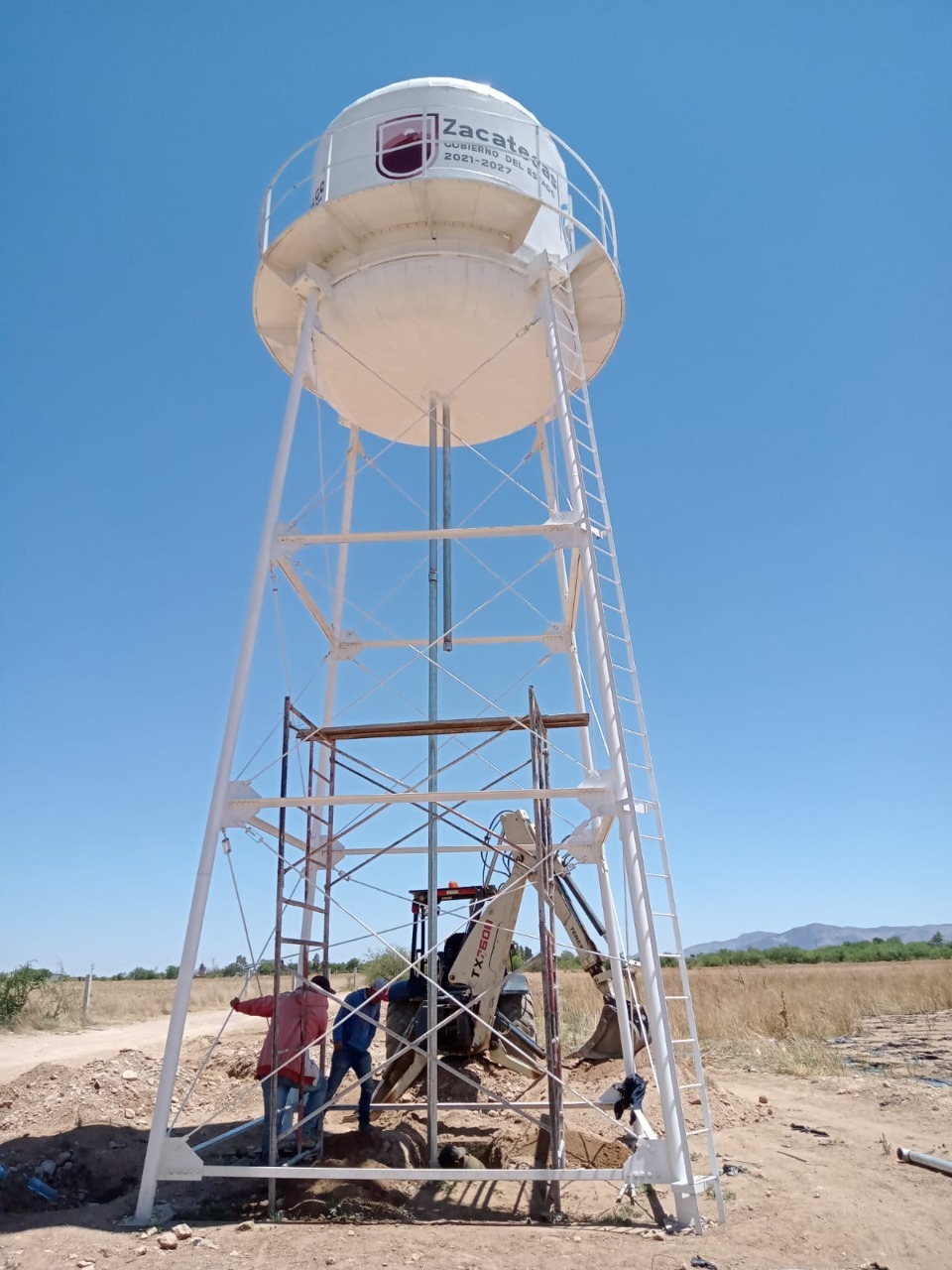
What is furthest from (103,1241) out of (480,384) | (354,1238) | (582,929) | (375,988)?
(480,384)

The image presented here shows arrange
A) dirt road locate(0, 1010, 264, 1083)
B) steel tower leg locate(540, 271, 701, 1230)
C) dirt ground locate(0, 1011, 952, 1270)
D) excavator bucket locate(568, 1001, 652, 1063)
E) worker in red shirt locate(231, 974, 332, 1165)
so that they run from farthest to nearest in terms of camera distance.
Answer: dirt road locate(0, 1010, 264, 1083), excavator bucket locate(568, 1001, 652, 1063), worker in red shirt locate(231, 974, 332, 1165), steel tower leg locate(540, 271, 701, 1230), dirt ground locate(0, 1011, 952, 1270)

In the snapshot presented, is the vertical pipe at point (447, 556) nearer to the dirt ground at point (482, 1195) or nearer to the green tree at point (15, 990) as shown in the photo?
the dirt ground at point (482, 1195)

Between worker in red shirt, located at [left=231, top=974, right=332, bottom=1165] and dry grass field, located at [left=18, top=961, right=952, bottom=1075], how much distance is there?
900cm

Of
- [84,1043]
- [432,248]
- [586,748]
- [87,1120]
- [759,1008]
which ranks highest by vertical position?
[432,248]

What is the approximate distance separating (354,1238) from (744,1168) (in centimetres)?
428

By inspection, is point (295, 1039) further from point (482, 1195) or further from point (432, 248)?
point (432, 248)

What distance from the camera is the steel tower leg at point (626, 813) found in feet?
23.8

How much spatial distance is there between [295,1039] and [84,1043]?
43.6 feet

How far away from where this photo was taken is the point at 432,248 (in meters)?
10.4

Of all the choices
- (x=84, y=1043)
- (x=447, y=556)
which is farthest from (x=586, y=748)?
(x=84, y=1043)

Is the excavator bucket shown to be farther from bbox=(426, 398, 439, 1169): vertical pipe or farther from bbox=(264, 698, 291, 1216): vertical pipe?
bbox=(264, 698, 291, 1216): vertical pipe

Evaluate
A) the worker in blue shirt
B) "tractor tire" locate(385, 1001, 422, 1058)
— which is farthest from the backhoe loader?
the worker in blue shirt

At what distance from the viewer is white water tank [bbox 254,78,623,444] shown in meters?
10.4

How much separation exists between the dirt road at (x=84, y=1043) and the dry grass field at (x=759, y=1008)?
114 centimetres
